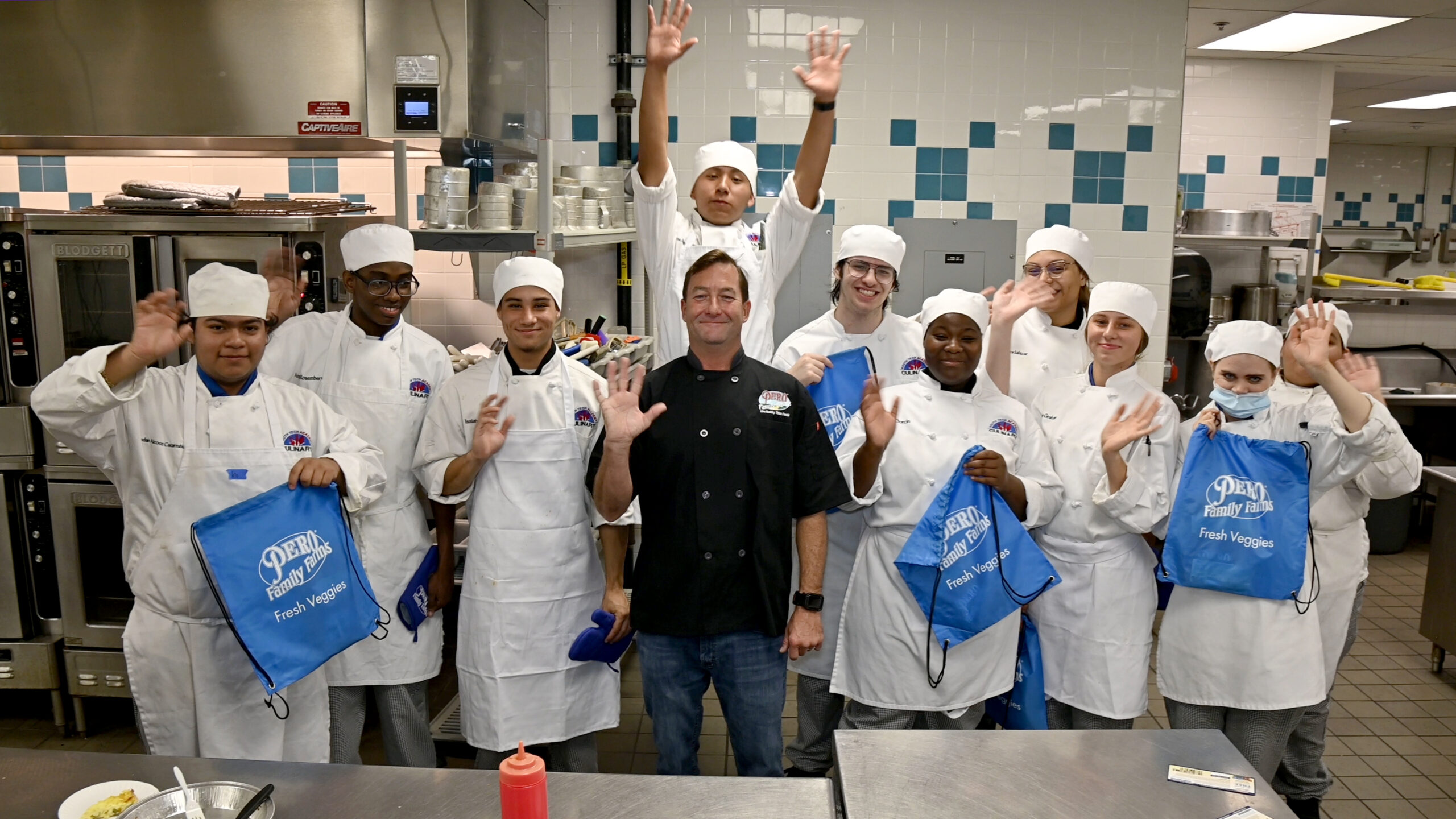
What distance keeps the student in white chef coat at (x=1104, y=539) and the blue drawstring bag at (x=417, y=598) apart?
188cm

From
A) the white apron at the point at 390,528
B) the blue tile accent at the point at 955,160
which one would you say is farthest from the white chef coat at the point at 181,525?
the blue tile accent at the point at 955,160

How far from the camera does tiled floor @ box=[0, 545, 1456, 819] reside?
3.63 metres

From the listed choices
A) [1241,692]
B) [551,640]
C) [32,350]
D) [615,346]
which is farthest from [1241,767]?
[32,350]

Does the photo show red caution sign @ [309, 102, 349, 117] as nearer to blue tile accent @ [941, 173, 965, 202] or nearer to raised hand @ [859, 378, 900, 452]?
raised hand @ [859, 378, 900, 452]

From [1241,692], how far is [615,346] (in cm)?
286

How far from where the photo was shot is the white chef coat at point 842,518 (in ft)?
10.7

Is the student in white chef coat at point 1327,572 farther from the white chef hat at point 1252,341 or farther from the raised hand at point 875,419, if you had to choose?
the raised hand at point 875,419

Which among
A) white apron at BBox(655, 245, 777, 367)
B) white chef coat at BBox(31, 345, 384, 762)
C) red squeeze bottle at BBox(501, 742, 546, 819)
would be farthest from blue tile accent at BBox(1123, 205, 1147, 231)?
red squeeze bottle at BBox(501, 742, 546, 819)

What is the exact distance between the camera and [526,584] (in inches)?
113

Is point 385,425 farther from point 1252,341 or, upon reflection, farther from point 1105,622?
point 1252,341

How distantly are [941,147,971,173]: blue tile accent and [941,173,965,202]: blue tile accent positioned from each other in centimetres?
3

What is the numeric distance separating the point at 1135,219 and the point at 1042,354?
2.26 m

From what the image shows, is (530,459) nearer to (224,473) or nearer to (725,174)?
(224,473)

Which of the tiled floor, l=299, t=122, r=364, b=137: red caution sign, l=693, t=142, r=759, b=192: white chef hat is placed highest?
l=299, t=122, r=364, b=137: red caution sign
